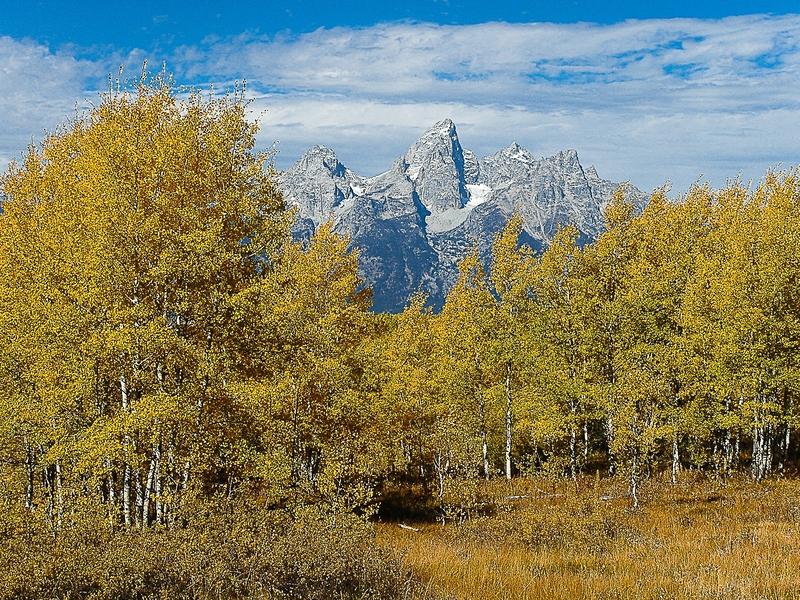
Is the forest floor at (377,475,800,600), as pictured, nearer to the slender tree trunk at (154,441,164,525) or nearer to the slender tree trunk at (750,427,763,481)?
the slender tree trunk at (750,427,763,481)

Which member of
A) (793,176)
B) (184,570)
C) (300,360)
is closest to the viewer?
(184,570)

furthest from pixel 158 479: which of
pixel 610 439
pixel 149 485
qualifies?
pixel 610 439

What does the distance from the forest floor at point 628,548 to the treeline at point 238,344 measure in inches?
93.3

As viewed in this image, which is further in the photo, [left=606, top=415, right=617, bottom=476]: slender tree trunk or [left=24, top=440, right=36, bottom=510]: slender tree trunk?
[left=606, top=415, right=617, bottom=476]: slender tree trunk

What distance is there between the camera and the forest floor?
10.2 meters

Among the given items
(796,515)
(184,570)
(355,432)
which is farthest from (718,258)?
(184,570)

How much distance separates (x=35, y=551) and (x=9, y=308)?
1231 centimetres

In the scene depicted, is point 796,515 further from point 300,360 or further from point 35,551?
point 35,551

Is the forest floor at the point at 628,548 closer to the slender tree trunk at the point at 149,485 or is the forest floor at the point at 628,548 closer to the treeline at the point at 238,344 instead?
the treeline at the point at 238,344

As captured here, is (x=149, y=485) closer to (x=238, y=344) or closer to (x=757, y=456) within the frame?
(x=238, y=344)

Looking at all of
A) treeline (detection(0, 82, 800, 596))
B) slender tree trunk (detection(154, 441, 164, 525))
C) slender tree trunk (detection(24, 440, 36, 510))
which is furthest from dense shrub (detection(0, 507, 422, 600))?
slender tree trunk (detection(24, 440, 36, 510))

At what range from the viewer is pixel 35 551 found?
9727mm

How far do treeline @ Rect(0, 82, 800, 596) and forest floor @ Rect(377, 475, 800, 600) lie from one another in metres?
2.37

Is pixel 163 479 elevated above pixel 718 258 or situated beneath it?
situated beneath
